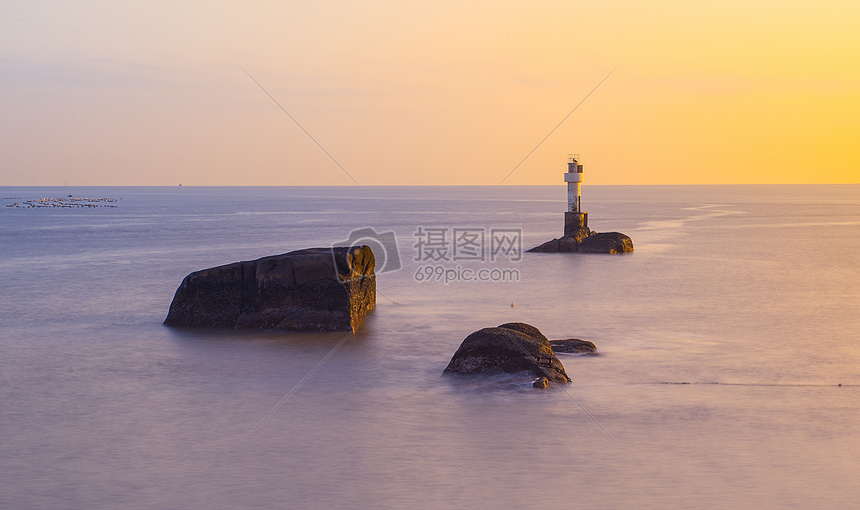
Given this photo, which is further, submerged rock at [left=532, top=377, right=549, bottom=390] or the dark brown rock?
the dark brown rock

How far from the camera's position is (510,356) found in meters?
13.1

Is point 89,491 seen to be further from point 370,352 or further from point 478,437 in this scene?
point 370,352

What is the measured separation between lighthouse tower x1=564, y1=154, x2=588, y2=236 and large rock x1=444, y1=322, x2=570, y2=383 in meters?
32.5

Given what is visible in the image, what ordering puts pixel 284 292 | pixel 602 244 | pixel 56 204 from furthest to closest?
1. pixel 56 204
2. pixel 602 244
3. pixel 284 292

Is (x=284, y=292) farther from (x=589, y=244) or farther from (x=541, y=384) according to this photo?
(x=589, y=244)

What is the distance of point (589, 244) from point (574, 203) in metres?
5.84

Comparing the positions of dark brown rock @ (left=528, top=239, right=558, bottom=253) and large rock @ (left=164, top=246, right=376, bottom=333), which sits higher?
large rock @ (left=164, top=246, right=376, bottom=333)

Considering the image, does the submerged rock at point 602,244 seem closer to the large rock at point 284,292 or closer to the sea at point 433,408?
the sea at point 433,408

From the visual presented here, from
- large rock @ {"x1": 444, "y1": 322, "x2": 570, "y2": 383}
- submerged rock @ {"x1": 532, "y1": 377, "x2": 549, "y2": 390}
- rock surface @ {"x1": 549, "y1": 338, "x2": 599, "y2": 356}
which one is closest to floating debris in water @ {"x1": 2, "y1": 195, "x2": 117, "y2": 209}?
rock surface @ {"x1": 549, "y1": 338, "x2": 599, "y2": 356}

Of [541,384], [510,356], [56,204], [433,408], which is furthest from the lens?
[56,204]

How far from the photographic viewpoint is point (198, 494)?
9.05m

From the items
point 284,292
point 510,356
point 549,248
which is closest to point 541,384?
point 510,356

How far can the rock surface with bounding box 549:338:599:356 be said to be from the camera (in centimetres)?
1573

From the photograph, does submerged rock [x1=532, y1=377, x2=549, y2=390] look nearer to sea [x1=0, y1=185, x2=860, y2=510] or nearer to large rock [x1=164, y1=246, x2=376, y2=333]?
sea [x1=0, y1=185, x2=860, y2=510]
